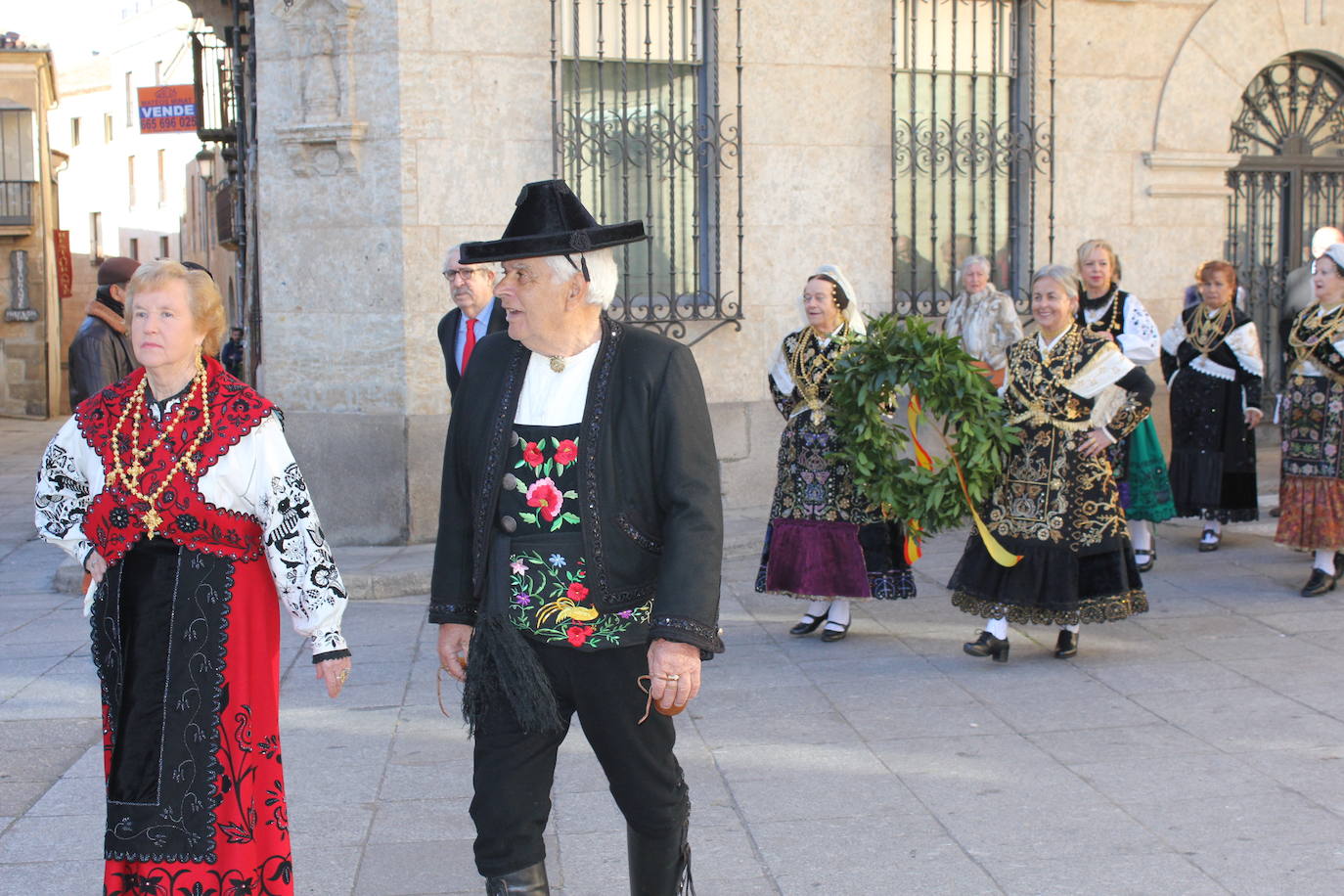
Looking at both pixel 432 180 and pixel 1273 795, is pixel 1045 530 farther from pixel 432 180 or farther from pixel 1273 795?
pixel 432 180

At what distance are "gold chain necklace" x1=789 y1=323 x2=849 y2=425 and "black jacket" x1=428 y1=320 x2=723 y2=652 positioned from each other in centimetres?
362

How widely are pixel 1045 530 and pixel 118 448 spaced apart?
14.3 feet

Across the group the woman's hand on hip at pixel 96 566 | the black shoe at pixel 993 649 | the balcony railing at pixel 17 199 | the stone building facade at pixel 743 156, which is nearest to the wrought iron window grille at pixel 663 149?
the stone building facade at pixel 743 156

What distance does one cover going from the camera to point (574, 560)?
10.9 ft

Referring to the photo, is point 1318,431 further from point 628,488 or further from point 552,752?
point 552,752

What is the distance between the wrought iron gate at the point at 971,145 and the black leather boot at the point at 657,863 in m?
8.00

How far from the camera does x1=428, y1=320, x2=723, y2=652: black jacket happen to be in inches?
129

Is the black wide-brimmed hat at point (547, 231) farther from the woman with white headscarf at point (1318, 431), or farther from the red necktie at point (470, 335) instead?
the woman with white headscarf at point (1318, 431)

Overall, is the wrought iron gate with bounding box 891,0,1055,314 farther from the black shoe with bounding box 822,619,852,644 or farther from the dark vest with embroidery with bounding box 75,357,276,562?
the dark vest with embroidery with bounding box 75,357,276,562

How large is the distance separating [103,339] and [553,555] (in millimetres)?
5212

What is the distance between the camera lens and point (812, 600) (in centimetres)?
745

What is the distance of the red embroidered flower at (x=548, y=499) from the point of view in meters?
3.33

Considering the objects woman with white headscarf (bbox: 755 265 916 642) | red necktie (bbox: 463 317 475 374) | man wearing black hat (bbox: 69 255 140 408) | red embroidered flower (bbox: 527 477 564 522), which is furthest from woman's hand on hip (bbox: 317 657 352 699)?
man wearing black hat (bbox: 69 255 140 408)

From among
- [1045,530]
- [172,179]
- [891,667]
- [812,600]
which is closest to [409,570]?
[812,600]
